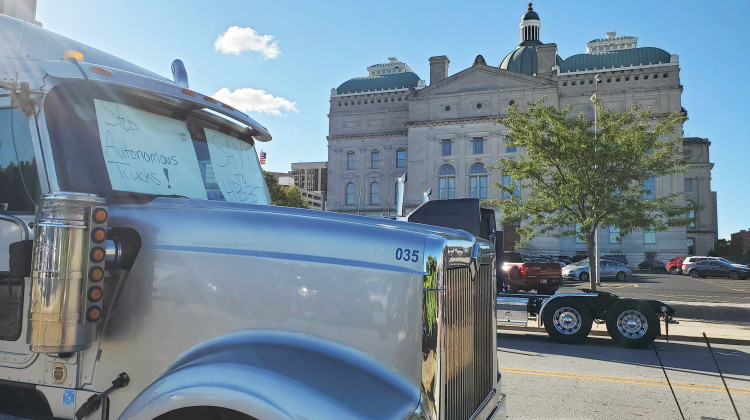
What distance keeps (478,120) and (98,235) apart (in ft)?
224

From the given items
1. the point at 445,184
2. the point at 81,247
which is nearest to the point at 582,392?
the point at 81,247

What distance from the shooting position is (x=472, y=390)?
302 centimetres

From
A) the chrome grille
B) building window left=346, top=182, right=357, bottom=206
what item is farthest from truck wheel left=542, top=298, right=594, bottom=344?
building window left=346, top=182, right=357, bottom=206

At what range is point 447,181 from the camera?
70.1 meters

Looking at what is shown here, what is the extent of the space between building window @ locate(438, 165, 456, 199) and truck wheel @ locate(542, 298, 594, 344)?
189 ft

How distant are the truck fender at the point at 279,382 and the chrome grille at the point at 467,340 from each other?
36 cm

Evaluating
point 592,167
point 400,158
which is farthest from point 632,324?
point 400,158

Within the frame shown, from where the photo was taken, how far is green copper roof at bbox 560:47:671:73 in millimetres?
66625

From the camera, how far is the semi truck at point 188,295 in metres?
2.31

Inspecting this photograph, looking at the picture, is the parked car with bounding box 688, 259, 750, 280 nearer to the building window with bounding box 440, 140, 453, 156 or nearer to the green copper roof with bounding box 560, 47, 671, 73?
the green copper roof with bounding box 560, 47, 671, 73

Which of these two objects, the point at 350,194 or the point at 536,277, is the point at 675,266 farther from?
the point at 350,194

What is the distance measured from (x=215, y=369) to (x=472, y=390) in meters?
1.45

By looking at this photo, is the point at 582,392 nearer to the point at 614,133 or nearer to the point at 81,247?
the point at 81,247

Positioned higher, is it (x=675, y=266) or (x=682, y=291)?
(x=675, y=266)
